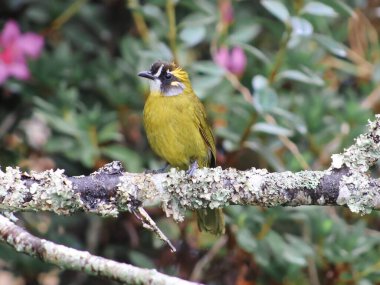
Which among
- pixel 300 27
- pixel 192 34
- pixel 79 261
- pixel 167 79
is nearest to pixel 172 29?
pixel 192 34

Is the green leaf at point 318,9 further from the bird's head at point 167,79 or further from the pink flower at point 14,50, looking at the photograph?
the pink flower at point 14,50

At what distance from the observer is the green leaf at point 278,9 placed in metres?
3.71

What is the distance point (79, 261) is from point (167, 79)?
2.02 metres

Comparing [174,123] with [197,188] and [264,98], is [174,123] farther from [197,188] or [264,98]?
[197,188]

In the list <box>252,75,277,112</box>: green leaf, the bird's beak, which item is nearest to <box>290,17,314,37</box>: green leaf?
<box>252,75,277,112</box>: green leaf

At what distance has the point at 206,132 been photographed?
12.9 feet

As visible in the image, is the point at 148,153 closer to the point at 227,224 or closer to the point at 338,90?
the point at 227,224

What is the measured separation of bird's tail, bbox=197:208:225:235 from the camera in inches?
142

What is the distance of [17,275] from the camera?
167 inches

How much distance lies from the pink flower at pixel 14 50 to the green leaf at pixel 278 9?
1.16 metres

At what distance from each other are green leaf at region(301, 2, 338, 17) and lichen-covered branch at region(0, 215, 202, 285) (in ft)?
6.50

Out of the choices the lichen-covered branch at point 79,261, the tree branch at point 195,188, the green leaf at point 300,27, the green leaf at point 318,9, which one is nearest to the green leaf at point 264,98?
the green leaf at point 300,27

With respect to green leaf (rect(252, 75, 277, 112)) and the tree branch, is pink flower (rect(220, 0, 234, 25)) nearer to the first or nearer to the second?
green leaf (rect(252, 75, 277, 112))

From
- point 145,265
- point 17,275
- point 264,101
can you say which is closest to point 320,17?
point 264,101
